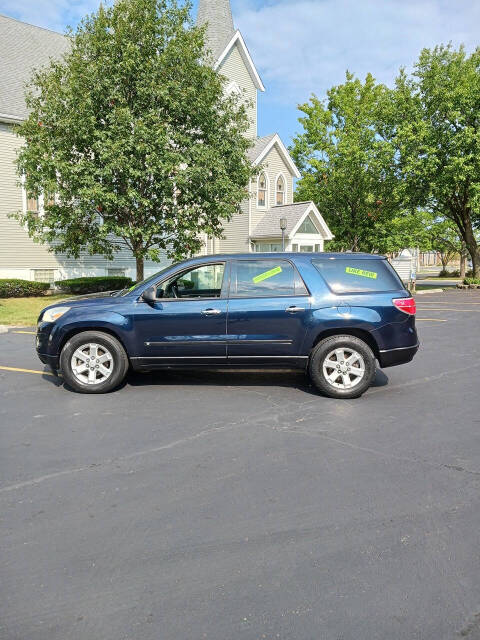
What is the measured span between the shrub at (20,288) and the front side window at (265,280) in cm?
1429

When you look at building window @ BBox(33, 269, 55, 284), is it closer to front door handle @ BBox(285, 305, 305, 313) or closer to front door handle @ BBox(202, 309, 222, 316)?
front door handle @ BBox(202, 309, 222, 316)

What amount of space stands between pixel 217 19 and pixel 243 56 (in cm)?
337

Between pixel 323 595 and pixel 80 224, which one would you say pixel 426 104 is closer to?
pixel 80 224

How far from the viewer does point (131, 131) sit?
15320mm

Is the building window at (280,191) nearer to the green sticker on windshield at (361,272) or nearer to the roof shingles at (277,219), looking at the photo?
the roof shingles at (277,219)

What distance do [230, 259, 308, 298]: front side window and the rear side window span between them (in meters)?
0.37

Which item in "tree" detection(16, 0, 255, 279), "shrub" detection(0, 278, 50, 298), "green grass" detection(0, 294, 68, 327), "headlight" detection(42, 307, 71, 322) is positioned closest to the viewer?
"headlight" detection(42, 307, 71, 322)

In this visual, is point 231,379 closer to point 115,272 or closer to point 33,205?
point 33,205

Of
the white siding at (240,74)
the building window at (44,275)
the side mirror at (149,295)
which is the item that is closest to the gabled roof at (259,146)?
the white siding at (240,74)

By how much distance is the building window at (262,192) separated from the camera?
2836 cm

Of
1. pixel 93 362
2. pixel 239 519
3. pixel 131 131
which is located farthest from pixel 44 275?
pixel 239 519

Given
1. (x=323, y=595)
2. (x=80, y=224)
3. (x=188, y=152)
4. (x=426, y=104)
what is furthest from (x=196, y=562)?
(x=426, y=104)

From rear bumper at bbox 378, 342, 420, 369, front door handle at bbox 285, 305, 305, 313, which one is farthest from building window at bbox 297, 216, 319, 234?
front door handle at bbox 285, 305, 305, 313

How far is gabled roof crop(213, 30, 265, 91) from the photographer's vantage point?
2702 cm
